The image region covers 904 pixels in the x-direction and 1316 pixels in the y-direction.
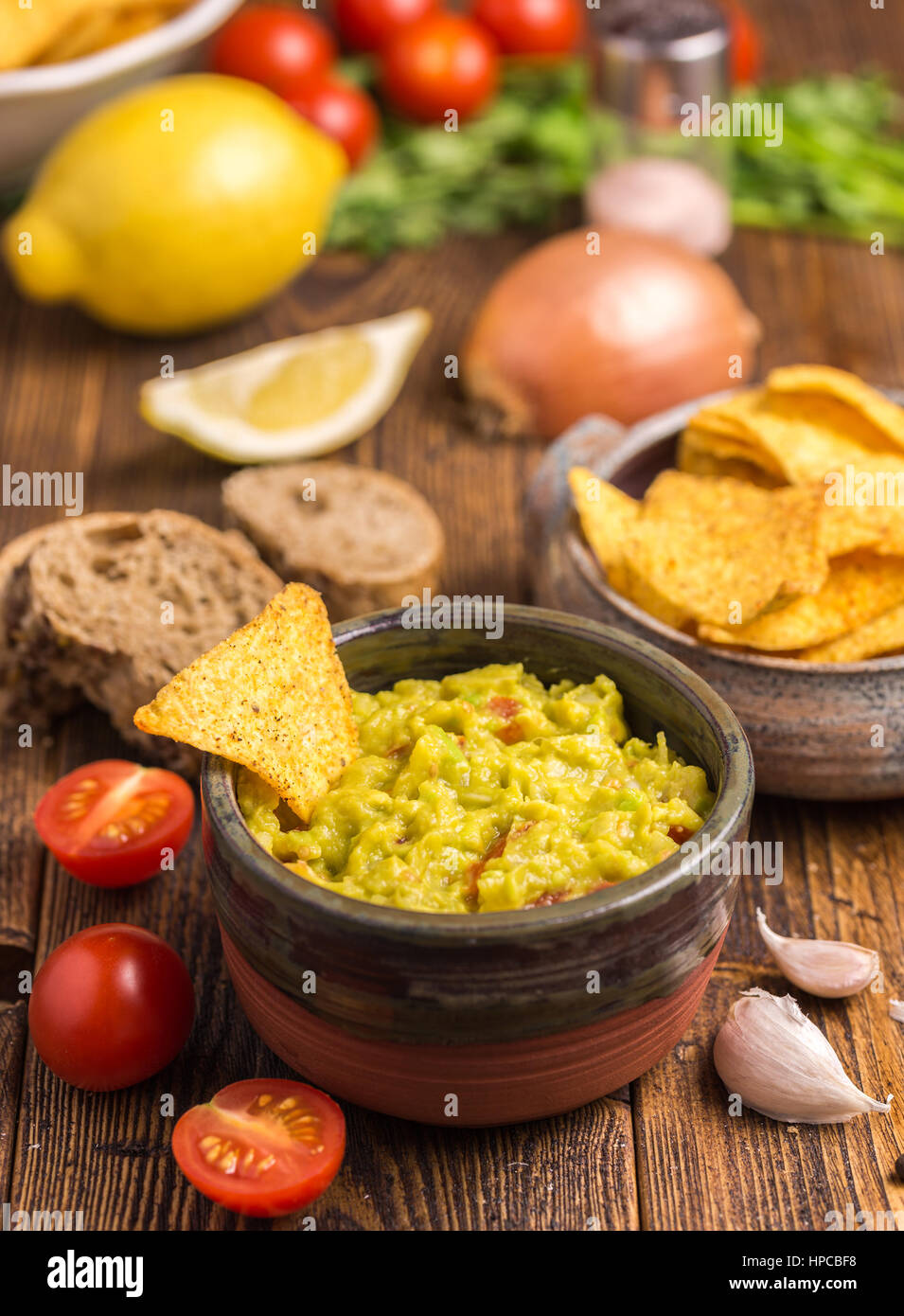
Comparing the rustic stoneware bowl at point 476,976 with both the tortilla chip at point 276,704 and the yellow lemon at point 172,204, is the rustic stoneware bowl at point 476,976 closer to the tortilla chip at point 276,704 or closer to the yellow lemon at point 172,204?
the tortilla chip at point 276,704

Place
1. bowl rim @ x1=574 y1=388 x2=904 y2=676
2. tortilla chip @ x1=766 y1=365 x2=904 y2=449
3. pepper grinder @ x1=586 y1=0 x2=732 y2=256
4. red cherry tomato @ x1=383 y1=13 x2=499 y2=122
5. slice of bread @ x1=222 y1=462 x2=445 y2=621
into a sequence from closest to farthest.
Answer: bowl rim @ x1=574 y1=388 x2=904 y2=676 → tortilla chip @ x1=766 y1=365 x2=904 y2=449 → slice of bread @ x1=222 y1=462 x2=445 y2=621 → pepper grinder @ x1=586 y1=0 x2=732 y2=256 → red cherry tomato @ x1=383 y1=13 x2=499 y2=122

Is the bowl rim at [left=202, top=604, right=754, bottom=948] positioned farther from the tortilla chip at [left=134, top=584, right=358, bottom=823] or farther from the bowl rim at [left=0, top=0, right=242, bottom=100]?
the bowl rim at [left=0, top=0, right=242, bottom=100]

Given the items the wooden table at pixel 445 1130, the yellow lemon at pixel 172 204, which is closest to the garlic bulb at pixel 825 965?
the wooden table at pixel 445 1130

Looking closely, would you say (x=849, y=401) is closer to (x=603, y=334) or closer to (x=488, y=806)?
(x=603, y=334)

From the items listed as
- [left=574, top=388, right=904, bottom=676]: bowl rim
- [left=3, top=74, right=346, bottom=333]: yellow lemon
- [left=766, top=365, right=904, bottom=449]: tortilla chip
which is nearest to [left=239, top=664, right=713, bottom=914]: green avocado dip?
[left=574, top=388, right=904, bottom=676]: bowl rim

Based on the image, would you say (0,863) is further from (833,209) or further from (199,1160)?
(833,209)

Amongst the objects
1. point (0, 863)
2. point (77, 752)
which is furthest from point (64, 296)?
point (0, 863)
